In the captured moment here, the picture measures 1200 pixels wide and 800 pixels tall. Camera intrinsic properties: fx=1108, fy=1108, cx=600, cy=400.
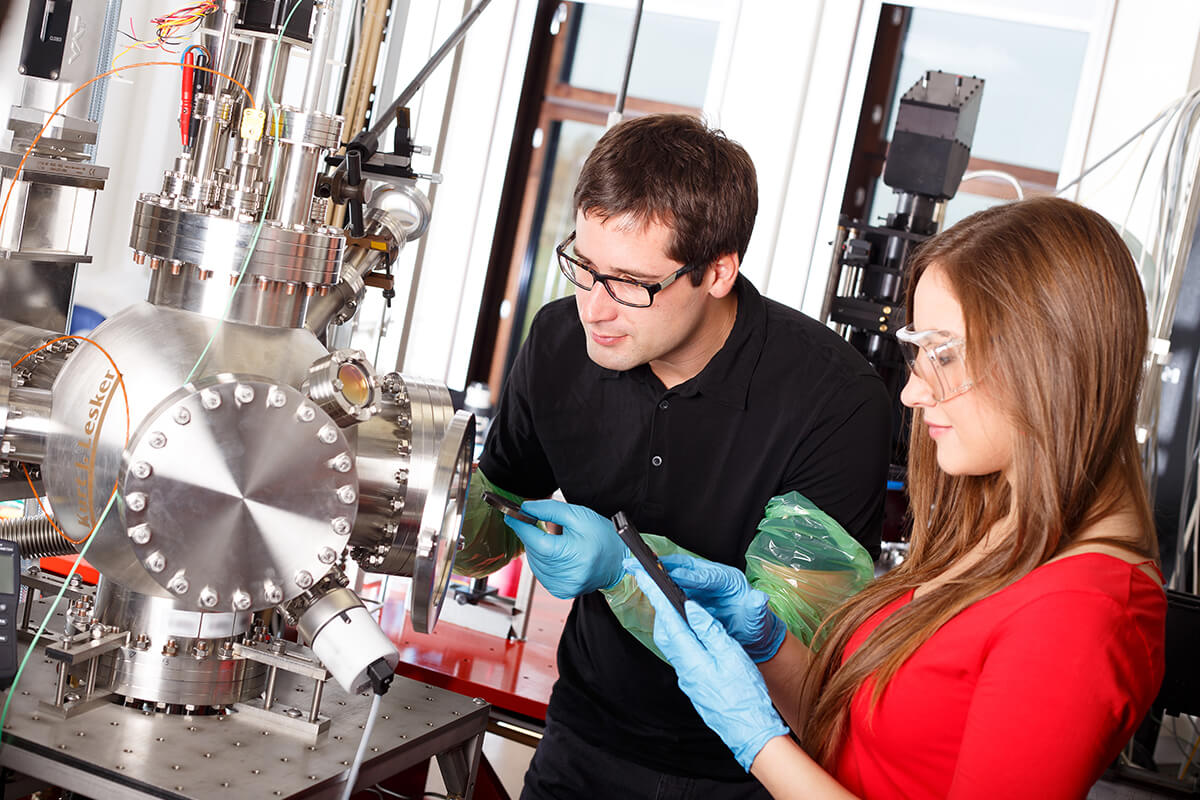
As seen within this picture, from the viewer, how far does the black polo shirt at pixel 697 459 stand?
4.70 feet

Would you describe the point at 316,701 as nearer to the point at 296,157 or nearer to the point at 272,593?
the point at 272,593

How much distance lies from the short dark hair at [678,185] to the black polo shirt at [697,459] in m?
0.16

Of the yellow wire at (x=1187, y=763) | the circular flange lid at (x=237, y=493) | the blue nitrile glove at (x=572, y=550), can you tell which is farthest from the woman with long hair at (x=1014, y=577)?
the yellow wire at (x=1187, y=763)

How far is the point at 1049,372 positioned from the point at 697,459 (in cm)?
60

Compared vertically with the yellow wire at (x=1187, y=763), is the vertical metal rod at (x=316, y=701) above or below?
above

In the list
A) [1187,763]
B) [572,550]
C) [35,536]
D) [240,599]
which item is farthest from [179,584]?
[1187,763]

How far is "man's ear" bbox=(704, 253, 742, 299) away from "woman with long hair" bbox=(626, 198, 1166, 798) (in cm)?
34

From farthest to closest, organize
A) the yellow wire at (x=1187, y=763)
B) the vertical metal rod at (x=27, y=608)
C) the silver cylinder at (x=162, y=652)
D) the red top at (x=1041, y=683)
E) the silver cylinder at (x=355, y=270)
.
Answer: the yellow wire at (x=1187, y=763), the silver cylinder at (x=355, y=270), the vertical metal rod at (x=27, y=608), the silver cylinder at (x=162, y=652), the red top at (x=1041, y=683)

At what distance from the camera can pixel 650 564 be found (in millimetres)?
1160

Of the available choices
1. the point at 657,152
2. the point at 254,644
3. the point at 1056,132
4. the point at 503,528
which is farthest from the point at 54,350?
the point at 1056,132

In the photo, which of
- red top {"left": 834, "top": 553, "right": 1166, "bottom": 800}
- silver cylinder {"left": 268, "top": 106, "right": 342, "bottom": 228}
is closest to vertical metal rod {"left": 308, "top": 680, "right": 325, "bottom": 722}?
silver cylinder {"left": 268, "top": 106, "right": 342, "bottom": 228}

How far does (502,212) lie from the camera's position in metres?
4.23

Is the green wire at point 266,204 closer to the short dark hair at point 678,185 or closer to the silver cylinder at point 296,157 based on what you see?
the silver cylinder at point 296,157

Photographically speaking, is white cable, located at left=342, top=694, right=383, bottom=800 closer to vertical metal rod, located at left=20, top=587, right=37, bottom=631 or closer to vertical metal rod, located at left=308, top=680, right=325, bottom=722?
vertical metal rod, located at left=308, top=680, right=325, bottom=722
